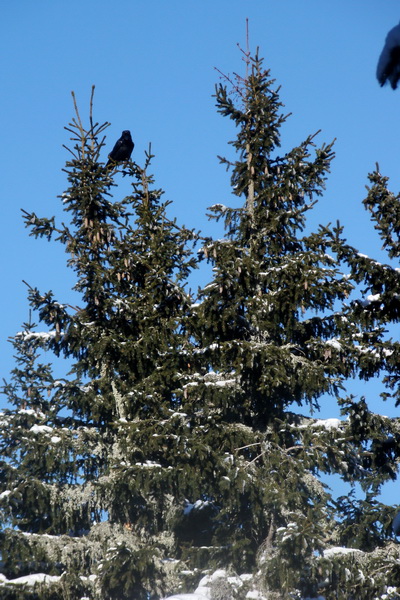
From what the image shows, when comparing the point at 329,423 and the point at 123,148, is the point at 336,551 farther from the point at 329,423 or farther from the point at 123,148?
the point at 123,148

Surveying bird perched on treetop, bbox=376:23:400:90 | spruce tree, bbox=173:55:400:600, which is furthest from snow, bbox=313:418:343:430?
bird perched on treetop, bbox=376:23:400:90

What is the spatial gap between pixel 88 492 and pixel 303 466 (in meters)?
4.34

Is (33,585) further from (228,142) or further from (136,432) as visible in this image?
(228,142)

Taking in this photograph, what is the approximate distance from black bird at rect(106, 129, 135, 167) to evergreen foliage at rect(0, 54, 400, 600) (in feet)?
5.52

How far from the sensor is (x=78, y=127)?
1819cm

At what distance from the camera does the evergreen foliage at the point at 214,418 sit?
13680 mm

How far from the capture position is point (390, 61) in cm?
430

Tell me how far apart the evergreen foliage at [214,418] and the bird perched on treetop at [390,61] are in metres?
8.62

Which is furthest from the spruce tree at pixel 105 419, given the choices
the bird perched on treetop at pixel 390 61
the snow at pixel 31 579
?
the bird perched on treetop at pixel 390 61

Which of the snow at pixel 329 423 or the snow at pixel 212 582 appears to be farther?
the snow at pixel 329 423

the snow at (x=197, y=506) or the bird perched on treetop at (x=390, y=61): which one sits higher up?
the snow at (x=197, y=506)

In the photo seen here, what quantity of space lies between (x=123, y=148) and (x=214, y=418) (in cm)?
790

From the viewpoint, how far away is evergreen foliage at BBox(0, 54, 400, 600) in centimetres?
1368

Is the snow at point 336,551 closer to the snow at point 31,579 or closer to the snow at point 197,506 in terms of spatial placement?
the snow at point 197,506
